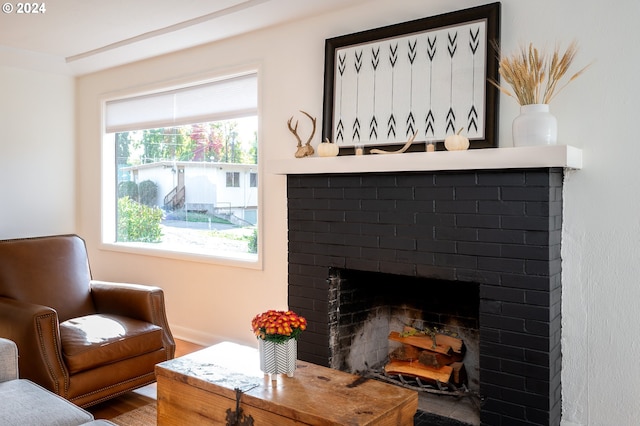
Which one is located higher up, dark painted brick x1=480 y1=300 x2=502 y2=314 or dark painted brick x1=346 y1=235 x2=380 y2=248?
dark painted brick x1=346 y1=235 x2=380 y2=248

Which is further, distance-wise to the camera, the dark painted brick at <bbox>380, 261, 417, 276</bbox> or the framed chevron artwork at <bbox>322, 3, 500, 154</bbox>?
the dark painted brick at <bbox>380, 261, 417, 276</bbox>

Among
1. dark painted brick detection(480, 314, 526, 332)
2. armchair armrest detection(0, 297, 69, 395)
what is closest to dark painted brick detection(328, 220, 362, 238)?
dark painted brick detection(480, 314, 526, 332)

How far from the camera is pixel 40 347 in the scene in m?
2.63

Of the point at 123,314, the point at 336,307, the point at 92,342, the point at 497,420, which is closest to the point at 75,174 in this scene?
the point at 123,314

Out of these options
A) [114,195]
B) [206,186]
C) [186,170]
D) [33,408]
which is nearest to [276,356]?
[33,408]

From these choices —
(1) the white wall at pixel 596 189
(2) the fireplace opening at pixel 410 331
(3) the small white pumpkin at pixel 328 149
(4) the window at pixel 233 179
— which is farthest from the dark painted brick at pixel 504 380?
(4) the window at pixel 233 179

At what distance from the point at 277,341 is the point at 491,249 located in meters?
1.08

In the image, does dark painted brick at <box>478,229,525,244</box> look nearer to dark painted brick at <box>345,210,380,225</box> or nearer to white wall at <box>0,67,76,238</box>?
dark painted brick at <box>345,210,380,225</box>

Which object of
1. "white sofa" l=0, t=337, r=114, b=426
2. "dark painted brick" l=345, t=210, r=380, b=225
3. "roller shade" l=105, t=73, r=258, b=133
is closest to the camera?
"white sofa" l=0, t=337, r=114, b=426

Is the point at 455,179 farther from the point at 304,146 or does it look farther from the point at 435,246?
the point at 304,146

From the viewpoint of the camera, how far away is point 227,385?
2.12 metres

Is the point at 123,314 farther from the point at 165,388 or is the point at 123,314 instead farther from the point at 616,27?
the point at 616,27

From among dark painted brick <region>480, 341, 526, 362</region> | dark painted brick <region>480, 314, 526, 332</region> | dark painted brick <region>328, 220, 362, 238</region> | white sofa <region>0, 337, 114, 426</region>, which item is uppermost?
dark painted brick <region>328, 220, 362, 238</region>

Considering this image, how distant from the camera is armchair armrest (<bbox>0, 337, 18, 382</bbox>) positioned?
216cm
